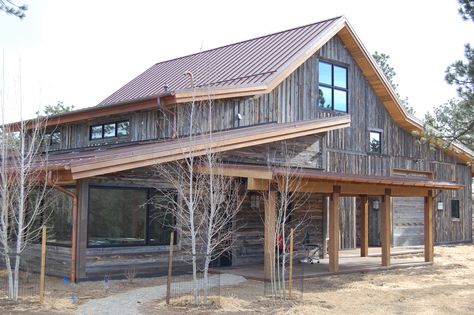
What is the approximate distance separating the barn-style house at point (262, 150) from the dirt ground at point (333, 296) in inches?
36.4

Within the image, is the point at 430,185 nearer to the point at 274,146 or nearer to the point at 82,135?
the point at 274,146

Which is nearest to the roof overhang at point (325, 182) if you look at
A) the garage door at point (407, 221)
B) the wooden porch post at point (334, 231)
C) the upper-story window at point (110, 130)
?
the wooden porch post at point (334, 231)

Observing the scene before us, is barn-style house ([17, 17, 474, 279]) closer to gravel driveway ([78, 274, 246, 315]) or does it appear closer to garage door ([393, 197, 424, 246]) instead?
garage door ([393, 197, 424, 246])

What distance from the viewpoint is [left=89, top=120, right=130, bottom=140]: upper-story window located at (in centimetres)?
1702

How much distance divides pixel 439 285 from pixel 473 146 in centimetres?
1970

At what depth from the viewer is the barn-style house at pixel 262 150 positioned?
12461 millimetres

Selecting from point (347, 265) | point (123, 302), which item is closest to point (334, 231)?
point (347, 265)

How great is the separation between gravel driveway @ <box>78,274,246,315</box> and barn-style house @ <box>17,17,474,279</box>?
5.35 ft

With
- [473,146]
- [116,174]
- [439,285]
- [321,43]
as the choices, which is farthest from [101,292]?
[473,146]

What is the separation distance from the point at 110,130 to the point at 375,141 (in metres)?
9.76

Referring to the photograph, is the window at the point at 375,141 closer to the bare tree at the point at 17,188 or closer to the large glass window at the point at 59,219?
the large glass window at the point at 59,219

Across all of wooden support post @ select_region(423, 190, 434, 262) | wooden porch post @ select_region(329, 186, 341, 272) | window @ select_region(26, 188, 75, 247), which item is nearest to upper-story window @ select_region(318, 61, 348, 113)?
wooden support post @ select_region(423, 190, 434, 262)

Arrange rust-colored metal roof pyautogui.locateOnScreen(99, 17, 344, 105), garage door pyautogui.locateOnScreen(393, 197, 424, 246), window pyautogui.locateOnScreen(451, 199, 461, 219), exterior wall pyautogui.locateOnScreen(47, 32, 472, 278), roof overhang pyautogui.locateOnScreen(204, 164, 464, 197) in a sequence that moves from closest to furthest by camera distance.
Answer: roof overhang pyautogui.locateOnScreen(204, 164, 464, 197)
exterior wall pyautogui.locateOnScreen(47, 32, 472, 278)
rust-colored metal roof pyautogui.locateOnScreen(99, 17, 344, 105)
garage door pyautogui.locateOnScreen(393, 197, 424, 246)
window pyautogui.locateOnScreen(451, 199, 461, 219)

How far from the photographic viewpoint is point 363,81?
20609mm
